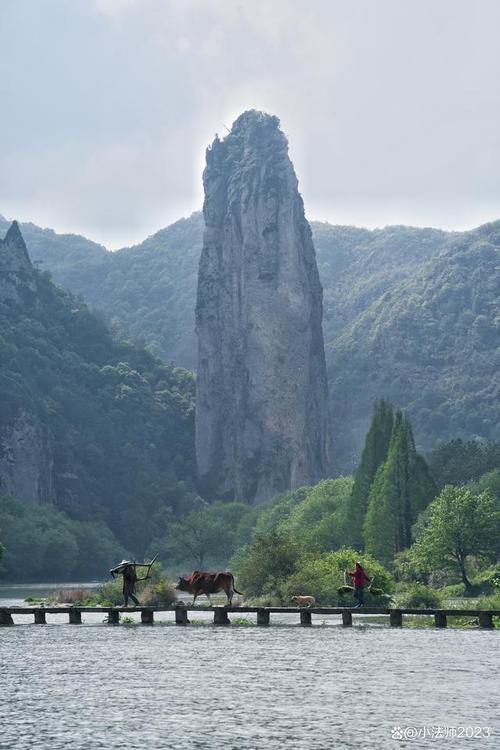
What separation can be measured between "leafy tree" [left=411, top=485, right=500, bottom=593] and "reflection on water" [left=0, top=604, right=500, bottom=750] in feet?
138

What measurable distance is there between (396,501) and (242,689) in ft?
268

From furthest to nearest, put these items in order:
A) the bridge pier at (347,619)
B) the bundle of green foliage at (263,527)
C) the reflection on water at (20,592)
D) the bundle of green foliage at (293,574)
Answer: the bundle of green foliage at (263,527) → the reflection on water at (20,592) → the bundle of green foliage at (293,574) → the bridge pier at (347,619)

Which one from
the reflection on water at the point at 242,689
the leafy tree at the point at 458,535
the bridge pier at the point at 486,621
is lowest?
the reflection on water at the point at 242,689

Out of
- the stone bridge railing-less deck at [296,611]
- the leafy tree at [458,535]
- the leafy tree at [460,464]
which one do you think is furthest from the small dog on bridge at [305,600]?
the leafy tree at [460,464]

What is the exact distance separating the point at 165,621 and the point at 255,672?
23439 millimetres

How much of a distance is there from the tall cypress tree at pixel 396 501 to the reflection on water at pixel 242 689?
5962 cm

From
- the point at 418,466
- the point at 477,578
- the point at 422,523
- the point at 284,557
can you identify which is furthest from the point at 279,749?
the point at 418,466

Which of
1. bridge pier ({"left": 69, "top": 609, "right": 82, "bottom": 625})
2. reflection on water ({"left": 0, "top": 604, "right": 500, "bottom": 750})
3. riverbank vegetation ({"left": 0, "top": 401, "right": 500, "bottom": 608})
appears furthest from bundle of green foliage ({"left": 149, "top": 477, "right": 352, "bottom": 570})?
reflection on water ({"left": 0, "top": 604, "right": 500, "bottom": 750})

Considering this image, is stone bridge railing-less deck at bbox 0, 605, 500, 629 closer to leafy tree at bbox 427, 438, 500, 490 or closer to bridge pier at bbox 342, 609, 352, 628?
bridge pier at bbox 342, 609, 352, 628

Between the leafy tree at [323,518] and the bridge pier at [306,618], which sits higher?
the leafy tree at [323,518]

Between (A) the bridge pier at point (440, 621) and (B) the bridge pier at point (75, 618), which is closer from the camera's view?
(A) the bridge pier at point (440, 621)

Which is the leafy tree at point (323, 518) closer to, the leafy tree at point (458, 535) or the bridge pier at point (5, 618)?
the leafy tree at point (458, 535)

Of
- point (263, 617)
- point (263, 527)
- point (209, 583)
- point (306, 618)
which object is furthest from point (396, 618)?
point (263, 527)

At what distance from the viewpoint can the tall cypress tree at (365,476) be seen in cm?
12988
